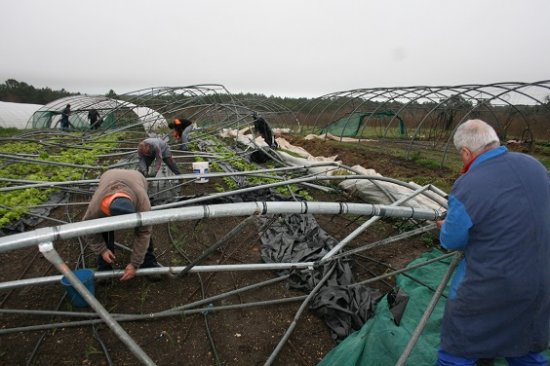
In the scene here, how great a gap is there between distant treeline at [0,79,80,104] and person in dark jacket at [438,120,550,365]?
184 ft

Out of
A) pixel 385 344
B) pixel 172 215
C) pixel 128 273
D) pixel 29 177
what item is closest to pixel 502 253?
pixel 385 344

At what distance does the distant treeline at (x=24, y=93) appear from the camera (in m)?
44.2

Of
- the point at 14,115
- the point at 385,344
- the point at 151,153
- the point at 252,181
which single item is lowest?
the point at 385,344

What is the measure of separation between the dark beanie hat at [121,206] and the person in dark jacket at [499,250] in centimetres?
259

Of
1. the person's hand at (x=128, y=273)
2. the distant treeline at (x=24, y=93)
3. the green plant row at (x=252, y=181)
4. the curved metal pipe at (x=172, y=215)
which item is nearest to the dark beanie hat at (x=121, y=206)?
the person's hand at (x=128, y=273)

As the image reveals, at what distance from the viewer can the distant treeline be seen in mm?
44219

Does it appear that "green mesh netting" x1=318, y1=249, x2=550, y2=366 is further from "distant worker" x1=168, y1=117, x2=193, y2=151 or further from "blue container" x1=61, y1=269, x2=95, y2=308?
"distant worker" x1=168, y1=117, x2=193, y2=151

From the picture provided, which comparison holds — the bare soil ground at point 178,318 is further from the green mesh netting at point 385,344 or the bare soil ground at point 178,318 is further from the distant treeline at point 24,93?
the distant treeline at point 24,93

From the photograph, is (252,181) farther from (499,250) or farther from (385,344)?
(499,250)

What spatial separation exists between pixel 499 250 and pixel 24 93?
198 feet

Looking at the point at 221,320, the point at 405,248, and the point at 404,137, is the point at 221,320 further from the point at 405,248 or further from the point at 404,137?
the point at 404,137

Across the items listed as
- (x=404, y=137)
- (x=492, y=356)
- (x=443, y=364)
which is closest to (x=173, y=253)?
(x=443, y=364)

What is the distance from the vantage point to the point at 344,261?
13.3ft

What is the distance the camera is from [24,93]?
46062 millimetres
